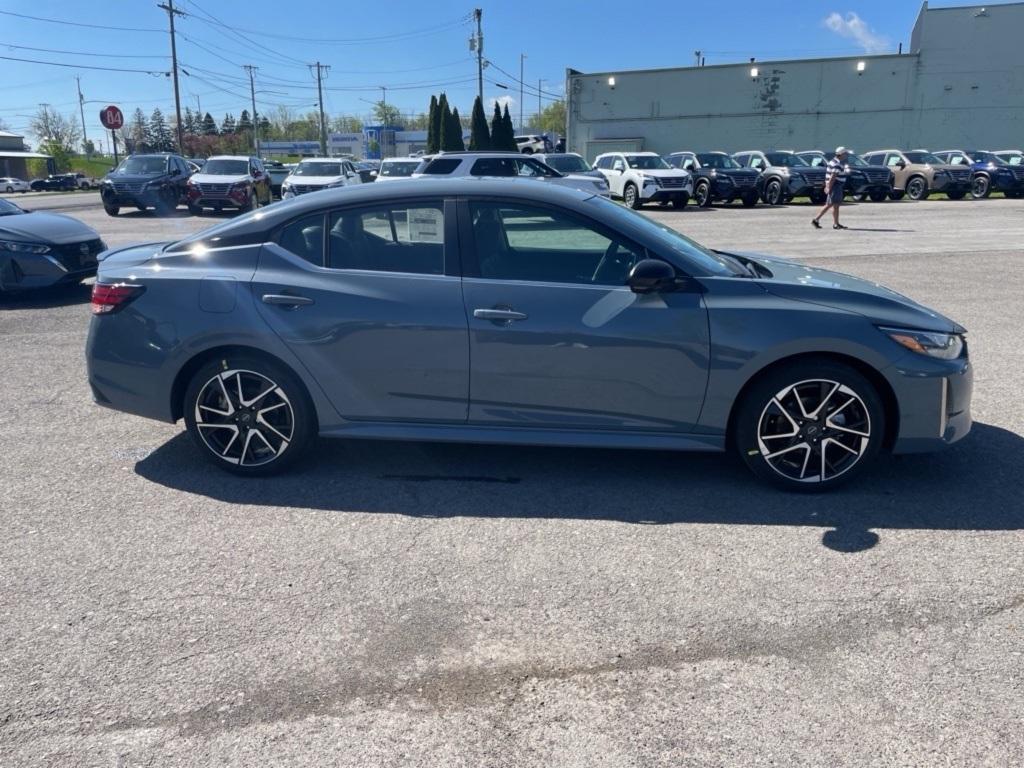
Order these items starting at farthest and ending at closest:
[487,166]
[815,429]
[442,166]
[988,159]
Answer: [988,159], [442,166], [487,166], [815,429]

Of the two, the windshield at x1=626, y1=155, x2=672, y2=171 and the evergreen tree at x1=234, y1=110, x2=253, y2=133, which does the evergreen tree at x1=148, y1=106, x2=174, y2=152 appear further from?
the windshield at x1=626, y1=155, x2=672, y2=171

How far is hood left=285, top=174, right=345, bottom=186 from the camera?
24266 mm

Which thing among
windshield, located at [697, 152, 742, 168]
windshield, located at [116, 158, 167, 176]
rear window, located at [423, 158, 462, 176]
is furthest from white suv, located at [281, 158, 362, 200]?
windshield, located at [697, 152, 742, 168]

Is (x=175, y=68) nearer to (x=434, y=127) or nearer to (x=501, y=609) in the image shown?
(x=434, y=127)

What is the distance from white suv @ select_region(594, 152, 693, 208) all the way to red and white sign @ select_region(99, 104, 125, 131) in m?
26.6

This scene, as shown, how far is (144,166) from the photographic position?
82.3 feet

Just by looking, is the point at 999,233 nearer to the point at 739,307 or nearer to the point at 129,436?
the point at 739,307

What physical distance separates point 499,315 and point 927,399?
222cm

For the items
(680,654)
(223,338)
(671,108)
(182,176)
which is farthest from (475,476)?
(671,108)

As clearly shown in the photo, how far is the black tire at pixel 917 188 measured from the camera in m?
29.7

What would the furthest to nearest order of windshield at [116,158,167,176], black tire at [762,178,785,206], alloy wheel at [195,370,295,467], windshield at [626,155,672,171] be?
1. black tire at [762,178,785,206]
2. windshield at [626,155,672,171]
3. windshield at [116,158,167,176]
4. alloy wheel at [195,370,295,467]

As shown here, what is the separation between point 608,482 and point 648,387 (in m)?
0.62

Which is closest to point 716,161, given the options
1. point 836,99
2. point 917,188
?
point 917,188

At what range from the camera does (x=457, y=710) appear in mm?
2799
